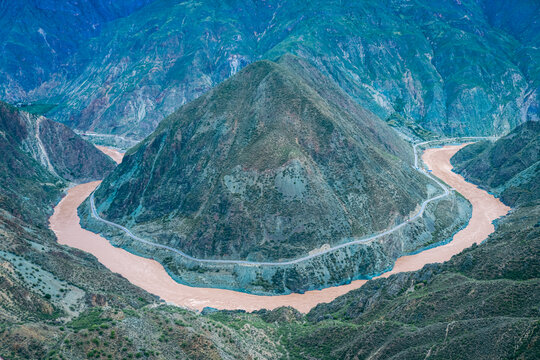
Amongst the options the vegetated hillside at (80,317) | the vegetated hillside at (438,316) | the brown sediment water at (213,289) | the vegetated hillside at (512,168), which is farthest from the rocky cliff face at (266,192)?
the vegetated hillside at (80,317)

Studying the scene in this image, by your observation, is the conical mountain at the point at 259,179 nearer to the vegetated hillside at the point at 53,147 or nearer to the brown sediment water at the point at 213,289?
the brown sediment water at the point at 213,289

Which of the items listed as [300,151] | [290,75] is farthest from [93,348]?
[290,75]

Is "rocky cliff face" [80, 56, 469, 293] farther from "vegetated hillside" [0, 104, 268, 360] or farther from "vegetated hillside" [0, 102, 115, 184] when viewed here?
"vegetated hillside" [0, 102, 115, 184]

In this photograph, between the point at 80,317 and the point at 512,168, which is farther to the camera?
the point at 512,168

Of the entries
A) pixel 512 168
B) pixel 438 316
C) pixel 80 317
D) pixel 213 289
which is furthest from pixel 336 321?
pixel 512 168

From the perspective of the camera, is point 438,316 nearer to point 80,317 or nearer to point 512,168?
point 80,317

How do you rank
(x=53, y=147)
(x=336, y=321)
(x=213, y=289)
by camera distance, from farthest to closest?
(x=53, y=147) < (x=213, y=289) < (x=336, y=321)

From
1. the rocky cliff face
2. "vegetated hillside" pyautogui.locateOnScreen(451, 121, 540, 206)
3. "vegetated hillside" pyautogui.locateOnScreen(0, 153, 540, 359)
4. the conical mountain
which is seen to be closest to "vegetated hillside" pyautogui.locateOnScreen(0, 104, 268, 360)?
"vegetated hillside" pyautogui.locateOnScreen(0, 153, 540, 359)

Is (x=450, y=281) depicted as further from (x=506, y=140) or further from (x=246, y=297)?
(x=506, y=140)
